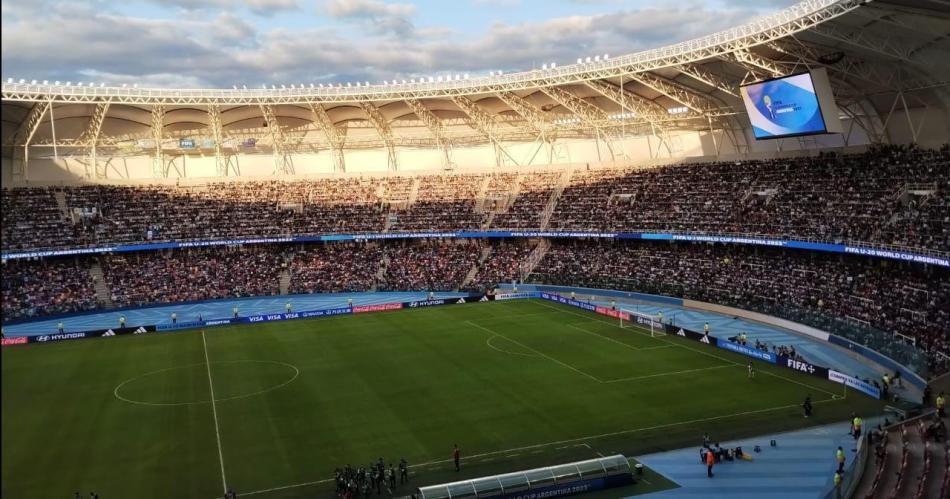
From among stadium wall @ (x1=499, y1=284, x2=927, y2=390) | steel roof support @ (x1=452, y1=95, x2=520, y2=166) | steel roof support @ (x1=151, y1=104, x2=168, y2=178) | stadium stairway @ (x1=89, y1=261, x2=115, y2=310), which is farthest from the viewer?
steel roof support @ (x1=452, y1=95, x2=520, y2=166)

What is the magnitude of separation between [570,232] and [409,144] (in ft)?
79.8

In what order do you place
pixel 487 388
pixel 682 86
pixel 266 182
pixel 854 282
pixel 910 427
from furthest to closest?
1. pixel 266 182
2. pixel 682 86
3. pixel 854 282
4. pixel 487 388
5. pixel 910 427

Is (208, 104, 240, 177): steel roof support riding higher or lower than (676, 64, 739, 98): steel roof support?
lower

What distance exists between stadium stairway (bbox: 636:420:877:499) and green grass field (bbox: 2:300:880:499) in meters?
0.98

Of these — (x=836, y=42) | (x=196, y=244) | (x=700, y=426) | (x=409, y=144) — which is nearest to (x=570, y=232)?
(x=409, y=144)

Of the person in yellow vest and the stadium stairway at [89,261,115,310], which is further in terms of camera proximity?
the stadium stairway at [89,261,115,310]

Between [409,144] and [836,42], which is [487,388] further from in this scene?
[409,144]

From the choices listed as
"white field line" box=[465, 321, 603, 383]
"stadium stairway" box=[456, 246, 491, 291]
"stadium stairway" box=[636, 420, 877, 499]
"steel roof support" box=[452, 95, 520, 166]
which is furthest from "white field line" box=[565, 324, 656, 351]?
"steel roof support" box=[452, 95, 520, 166]

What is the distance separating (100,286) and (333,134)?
27.9 m

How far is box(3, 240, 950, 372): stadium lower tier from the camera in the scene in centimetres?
4816

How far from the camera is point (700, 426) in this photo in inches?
1291

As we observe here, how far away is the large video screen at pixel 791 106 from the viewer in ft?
163

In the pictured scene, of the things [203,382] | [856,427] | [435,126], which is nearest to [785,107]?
[856,427]

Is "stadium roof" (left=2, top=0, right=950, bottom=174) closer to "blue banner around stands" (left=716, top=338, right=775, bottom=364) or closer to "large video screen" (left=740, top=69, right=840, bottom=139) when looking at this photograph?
"large video screen" (left=740, top=69, right=840, bottom=139)
